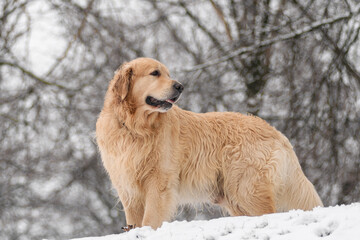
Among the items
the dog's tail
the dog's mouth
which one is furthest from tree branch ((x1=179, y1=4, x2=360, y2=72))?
the dog's mouth

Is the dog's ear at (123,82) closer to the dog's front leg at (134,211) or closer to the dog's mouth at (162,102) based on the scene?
the dog's mouth at (162,102)

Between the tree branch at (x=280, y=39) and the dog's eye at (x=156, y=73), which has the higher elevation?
the tree branch at (x=280, y=39)

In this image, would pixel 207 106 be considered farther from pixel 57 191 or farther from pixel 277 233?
pixel 277 233

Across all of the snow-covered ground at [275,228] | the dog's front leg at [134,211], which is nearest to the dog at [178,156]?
the dog's front leg at [134,211]

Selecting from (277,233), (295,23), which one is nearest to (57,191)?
(295,23)

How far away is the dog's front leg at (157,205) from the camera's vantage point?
5.51 m

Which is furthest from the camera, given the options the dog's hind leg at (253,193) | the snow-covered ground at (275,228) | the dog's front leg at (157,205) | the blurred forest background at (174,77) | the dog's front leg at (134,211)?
the blurred forest background at (174,77)

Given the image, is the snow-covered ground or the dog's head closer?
the snow-covered ground

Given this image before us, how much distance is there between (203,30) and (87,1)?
12.2 feet

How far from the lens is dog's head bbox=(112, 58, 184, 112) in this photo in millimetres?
5590

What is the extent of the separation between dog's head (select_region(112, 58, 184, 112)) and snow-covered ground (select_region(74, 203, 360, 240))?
63.6 inches

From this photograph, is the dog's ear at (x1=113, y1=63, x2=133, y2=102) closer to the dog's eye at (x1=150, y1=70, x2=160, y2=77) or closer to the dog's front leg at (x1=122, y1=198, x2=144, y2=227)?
the dog's eye at (x1=150, y1=70, x2=160, y2=77)

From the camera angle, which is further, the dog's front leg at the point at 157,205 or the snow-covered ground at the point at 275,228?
the dog's front leg at the point at 157,205

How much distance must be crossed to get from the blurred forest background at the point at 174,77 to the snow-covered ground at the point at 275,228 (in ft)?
19.6
